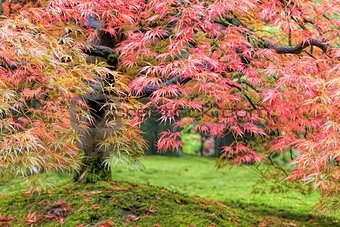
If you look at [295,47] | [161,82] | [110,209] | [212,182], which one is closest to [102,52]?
[161,82]

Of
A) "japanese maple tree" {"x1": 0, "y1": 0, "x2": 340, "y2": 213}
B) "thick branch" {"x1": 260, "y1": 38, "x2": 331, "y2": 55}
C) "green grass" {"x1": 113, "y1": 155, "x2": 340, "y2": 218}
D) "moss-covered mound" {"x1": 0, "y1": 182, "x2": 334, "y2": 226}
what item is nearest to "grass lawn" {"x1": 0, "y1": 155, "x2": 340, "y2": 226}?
"moss-covered mound" {"x1": 0, "y1": 182, "x2": 334, "y2": 226}

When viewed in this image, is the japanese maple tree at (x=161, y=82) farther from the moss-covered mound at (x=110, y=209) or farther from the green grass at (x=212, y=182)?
the green grass at (x=212, y=182)

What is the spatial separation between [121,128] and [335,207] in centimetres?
187

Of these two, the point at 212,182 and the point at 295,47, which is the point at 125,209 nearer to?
the point at 295,47

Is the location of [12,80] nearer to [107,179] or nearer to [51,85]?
[51,85]

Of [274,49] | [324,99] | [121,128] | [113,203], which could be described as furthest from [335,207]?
[113,203]

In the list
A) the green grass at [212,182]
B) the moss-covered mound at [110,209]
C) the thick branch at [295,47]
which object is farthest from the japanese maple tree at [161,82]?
the green grass at [212,182]

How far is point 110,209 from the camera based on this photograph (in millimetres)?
3389

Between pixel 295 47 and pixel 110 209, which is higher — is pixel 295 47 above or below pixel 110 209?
above

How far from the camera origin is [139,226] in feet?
10.3

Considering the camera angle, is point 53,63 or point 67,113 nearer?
point 53,63

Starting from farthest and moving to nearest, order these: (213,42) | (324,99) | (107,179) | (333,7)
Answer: (107,179) < (333,7) < (213,42) < (324,99)

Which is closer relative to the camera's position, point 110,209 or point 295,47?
point 295,47

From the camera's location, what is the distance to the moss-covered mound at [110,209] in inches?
129
